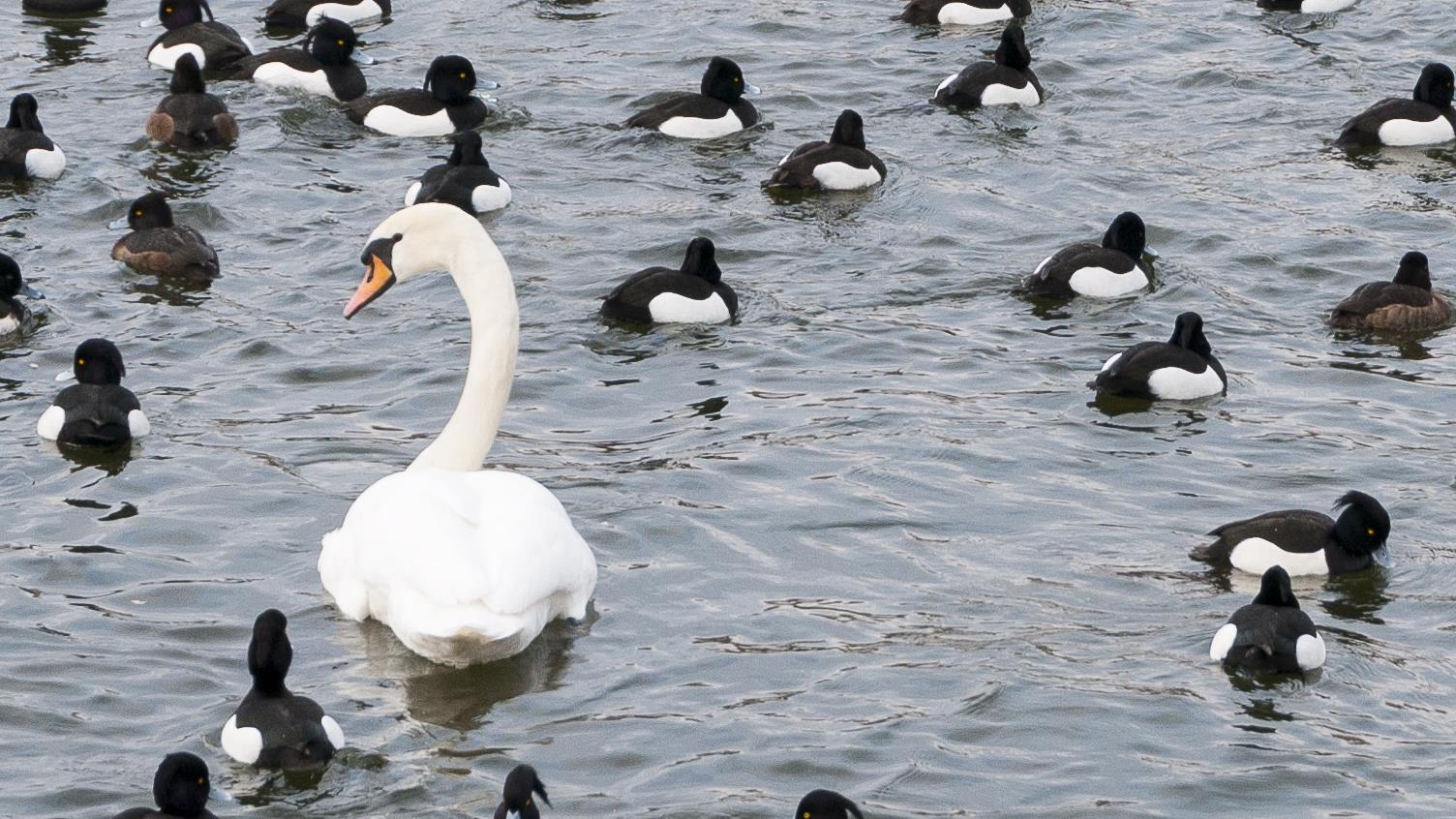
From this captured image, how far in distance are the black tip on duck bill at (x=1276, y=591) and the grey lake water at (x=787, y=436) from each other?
0.39 meters

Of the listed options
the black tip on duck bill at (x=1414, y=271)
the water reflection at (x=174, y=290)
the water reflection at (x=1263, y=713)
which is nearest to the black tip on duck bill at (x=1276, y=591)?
the water reflection at (x=1263, y=713)

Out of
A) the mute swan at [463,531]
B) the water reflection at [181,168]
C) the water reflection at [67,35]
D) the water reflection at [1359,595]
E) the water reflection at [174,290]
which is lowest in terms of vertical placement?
the water reflection at [67,35]

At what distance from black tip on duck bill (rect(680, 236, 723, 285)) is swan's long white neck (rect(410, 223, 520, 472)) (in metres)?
3.99

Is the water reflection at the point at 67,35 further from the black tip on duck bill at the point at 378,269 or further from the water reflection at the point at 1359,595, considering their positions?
the water reflection at the point at 1359,595

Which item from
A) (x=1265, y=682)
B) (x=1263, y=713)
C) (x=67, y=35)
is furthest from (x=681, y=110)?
(x=1263, y=713)

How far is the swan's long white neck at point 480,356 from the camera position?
462 inches

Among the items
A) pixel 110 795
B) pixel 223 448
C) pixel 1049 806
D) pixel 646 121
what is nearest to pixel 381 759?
pixel 110 795

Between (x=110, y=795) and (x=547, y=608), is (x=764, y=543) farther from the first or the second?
(x=110, y=795)

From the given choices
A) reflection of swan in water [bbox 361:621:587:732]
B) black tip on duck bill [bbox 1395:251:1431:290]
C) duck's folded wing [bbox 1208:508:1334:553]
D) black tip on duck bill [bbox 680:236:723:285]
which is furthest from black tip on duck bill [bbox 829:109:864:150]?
reflection of swan in water [bbox 361:621:587:732]

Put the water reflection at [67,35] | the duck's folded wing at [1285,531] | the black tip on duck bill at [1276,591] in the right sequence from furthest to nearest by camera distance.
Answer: the water reflection at [67,35]
the duck's folded wing at [1285,531]
the black tip on duck bill at [1276,591]

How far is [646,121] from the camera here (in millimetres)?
20469

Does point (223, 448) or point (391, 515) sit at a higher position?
point (391, 515)

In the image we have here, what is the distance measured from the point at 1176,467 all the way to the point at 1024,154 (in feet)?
22.4

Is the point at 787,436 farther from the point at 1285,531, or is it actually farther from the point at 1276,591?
the point at 1276,591
